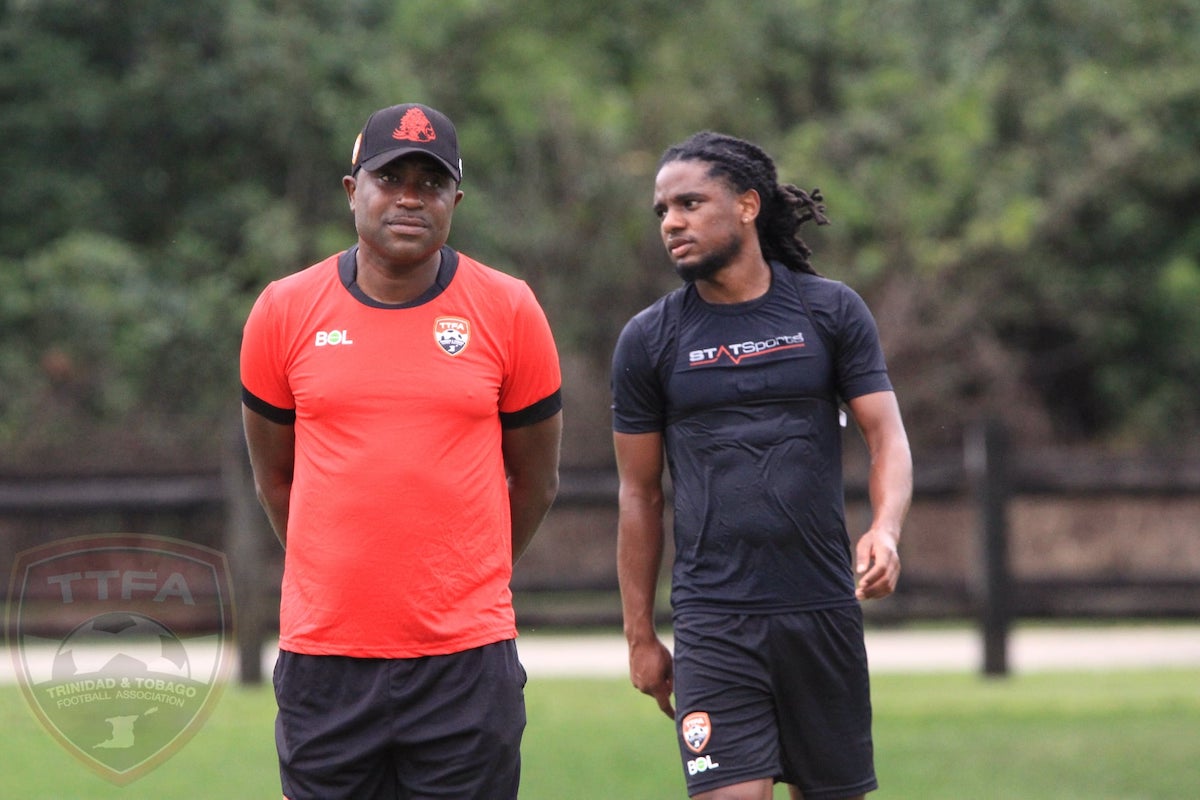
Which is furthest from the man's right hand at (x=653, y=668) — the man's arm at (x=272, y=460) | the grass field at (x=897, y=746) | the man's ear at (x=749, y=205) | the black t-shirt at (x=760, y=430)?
the grass field at (x=897, y=746)

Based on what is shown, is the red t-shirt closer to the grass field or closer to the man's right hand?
the man's right hand

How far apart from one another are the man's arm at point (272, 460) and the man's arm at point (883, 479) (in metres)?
1.53

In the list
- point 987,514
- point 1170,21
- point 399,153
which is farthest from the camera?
point 987,514

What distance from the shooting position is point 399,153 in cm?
421

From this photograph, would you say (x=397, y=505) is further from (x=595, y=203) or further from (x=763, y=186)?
Result: (x=595, y=203)

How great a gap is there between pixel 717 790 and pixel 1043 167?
17.7m

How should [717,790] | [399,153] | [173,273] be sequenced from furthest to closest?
[173,273]
[717,790]
[399,153]

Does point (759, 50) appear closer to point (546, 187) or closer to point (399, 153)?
point (546, 187)

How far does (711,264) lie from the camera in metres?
5.11

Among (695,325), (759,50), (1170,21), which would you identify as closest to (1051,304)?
(759,50)

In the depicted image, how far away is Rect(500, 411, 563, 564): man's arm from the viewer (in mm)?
→ 4566

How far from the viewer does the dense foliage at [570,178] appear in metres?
18.1

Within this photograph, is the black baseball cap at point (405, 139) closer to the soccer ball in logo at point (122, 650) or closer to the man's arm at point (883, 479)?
the man's arm at point (883, 479)

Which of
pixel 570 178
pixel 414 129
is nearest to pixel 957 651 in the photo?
pixel 570 178
